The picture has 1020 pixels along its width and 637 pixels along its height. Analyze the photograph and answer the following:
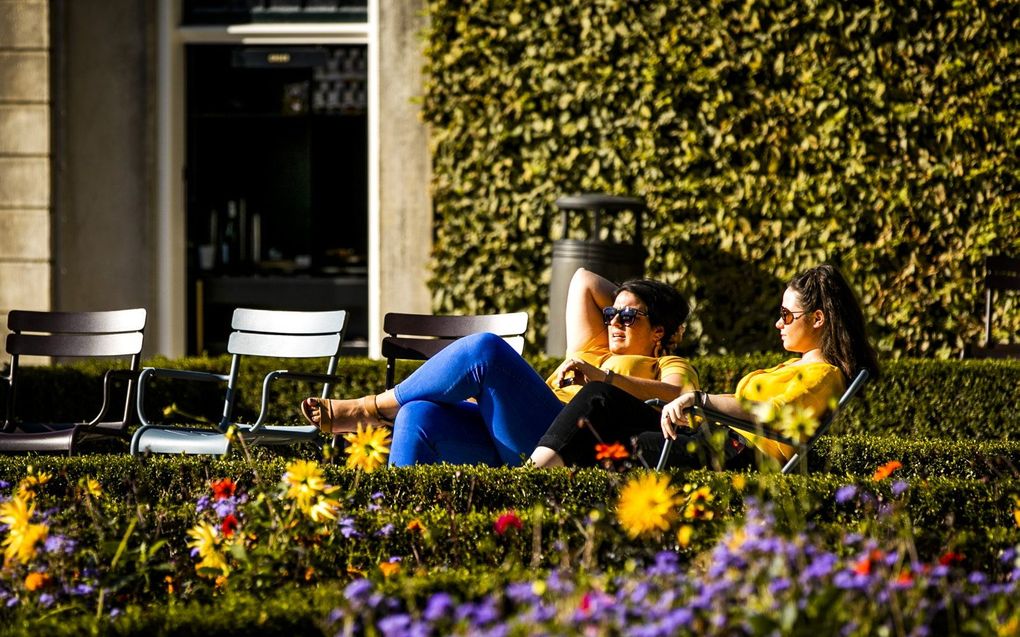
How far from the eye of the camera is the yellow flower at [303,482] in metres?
2.80

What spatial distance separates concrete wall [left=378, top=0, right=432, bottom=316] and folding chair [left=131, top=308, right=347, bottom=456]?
8.63ft

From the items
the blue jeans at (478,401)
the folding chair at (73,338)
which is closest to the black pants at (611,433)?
the blue jeans at (478,401)

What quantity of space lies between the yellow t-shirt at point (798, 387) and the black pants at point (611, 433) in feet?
0.49

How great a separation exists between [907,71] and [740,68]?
104 centimetres

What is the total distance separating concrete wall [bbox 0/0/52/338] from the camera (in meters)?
8.51

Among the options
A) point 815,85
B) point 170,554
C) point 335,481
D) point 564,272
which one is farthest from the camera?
point 815,85

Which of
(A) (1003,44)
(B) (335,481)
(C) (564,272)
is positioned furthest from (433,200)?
(B) (335,481)

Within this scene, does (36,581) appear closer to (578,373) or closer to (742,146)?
(578,373)

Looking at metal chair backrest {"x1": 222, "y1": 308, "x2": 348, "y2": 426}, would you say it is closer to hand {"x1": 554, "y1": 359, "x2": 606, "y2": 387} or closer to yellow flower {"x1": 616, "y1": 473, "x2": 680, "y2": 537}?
hand {"x1": 554, "y1": 359, "x2": 606, "y2": 387}

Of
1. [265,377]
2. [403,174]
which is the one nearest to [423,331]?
[265,377]

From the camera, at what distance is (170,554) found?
3115 mm

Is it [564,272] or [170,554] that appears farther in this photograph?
[564,272]

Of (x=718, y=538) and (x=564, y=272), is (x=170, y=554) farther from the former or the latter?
(x=564, y=272)

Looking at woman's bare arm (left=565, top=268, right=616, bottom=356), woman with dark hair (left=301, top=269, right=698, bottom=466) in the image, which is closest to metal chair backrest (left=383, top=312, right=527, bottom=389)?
woman's bare arm (left=565, top=268, right=616, bottom=356)
